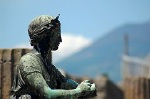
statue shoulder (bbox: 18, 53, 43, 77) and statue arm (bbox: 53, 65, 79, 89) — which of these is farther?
statue arm (bbox: 53, 65, 79, 89)

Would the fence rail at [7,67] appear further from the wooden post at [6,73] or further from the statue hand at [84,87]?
the statue hand at [84,87]

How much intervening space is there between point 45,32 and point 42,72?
39 cm

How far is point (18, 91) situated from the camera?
720 centimetres

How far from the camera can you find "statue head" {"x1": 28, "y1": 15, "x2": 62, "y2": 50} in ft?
23.9

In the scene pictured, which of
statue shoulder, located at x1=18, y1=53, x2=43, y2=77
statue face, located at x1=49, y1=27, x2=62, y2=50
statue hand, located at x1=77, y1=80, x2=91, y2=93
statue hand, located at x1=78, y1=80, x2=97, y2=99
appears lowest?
statue hand, located at x1=78, y1=80, x2=97, y2=99

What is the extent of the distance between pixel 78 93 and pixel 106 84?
83.6ft

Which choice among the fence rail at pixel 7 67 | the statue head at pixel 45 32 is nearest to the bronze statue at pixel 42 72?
the statue head at pixel 45 32

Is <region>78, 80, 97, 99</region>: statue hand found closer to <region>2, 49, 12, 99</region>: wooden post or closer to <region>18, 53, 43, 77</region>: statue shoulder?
<region>18, 53, 43, 77</region>: statue shoulder

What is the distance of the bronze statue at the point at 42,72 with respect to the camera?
279 inches

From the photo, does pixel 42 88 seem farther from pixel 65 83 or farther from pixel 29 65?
pixel 65 83

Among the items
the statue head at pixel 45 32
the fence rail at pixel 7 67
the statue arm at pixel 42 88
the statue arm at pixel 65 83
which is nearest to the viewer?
the statue arm at pixel 42 88

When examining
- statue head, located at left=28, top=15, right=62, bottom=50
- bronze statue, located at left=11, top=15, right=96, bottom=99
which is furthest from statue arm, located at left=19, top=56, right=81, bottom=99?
statue head, located at left=28, top=15, right=62, bottom=50

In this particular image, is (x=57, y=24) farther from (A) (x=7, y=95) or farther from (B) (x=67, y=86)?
(A) (x=7, y=95)

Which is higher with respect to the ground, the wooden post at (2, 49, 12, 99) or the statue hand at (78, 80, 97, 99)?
the wooden post at (2, 49, 12, 99)
